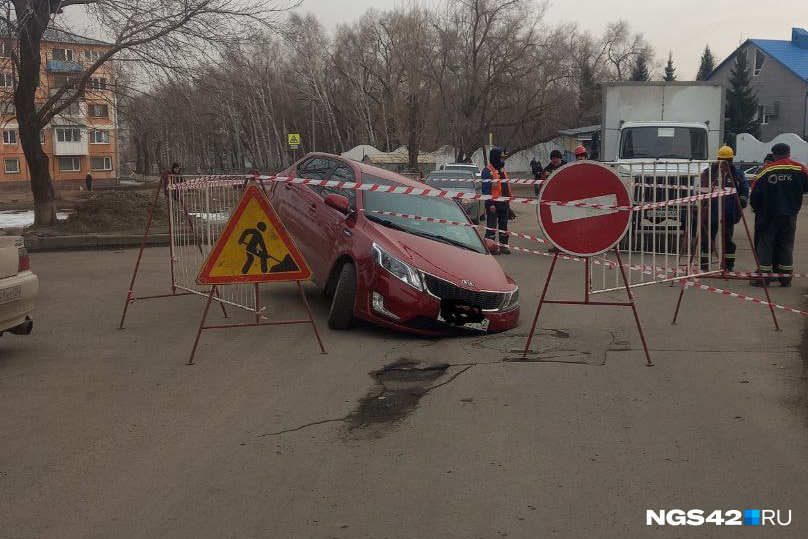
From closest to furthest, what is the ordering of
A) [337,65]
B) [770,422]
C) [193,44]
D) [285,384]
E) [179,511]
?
1. [179,511]
2. [770,422]
3. [285,384]
4. [193,44]
5. [337,65]

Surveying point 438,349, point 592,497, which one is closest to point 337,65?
point 438,349

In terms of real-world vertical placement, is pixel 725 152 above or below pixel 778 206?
above

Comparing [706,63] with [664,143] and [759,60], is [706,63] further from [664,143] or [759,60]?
[664,143]

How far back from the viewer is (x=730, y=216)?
12.0 metres

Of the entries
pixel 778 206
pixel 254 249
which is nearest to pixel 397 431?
pixel 254 249

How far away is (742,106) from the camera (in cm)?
6944

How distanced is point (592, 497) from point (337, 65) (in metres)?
59.7

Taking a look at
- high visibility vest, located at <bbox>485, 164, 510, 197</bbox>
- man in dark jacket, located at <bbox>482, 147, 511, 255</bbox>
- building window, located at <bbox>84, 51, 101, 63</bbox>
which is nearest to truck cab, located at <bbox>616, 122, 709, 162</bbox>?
man in dark jacket, located at <bbox>482, 147, 511, 255</bbox>

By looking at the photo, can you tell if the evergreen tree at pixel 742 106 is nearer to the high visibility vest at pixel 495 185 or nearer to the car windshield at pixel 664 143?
the car windshield at pixel 664 143

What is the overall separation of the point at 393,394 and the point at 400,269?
6.74 ft

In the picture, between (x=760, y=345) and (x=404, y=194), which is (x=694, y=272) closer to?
(x=760, y=345)

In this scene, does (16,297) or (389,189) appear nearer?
(16,297)

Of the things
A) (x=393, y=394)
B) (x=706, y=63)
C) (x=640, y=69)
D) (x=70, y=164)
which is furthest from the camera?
(x=706, y=63)

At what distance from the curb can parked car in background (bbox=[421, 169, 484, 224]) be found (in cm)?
668
